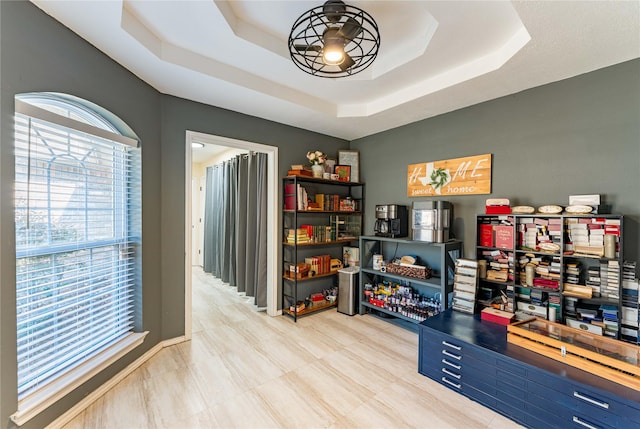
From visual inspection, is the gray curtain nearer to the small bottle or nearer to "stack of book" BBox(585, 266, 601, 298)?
the small bottle

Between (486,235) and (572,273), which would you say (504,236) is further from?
(572,273)

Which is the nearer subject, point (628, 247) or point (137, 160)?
point (628, 247)

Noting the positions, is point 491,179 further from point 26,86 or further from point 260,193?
point 26,86

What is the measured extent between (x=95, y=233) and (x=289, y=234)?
1.93 m

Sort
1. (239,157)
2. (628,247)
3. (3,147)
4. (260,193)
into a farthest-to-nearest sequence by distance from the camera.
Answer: (239,157)
(260,193)
(628,247)
(3,147)

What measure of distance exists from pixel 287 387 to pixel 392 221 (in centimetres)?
207

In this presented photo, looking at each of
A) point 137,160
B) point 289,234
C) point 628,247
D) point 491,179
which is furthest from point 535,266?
point 137,160

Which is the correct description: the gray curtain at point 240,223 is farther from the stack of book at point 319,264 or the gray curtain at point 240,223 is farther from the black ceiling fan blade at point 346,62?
the black ceiling fan blade at point 346,62

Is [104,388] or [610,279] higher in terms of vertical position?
[610,279]

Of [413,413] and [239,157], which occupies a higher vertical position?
[239,157]

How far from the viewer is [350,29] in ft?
5.26

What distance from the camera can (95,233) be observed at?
2.03m

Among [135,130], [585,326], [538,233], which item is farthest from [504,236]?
[135,130]

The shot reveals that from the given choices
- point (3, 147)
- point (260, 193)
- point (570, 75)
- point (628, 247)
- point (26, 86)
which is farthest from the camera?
point (260, 193)
